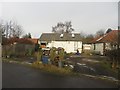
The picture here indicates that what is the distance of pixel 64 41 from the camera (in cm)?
5922

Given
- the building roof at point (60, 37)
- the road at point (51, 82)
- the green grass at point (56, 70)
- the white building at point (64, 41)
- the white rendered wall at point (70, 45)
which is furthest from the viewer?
the building roof at point (60, 37)

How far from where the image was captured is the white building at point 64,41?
191 feet

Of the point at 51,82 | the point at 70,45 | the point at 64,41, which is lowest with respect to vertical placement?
the point at 51,82

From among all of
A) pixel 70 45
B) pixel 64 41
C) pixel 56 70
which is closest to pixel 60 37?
pixel 64 41

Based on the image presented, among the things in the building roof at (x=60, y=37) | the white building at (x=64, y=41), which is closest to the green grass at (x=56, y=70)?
the white building at (x=64, y=41)

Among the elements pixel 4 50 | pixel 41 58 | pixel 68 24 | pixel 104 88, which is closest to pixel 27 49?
pixel 4 50

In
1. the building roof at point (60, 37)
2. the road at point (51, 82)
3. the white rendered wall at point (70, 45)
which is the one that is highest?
the building roof at point (60, 37)

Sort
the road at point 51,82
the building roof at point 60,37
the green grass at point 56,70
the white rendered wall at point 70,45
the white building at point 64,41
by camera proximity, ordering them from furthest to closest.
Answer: the building roof at point 60,37
the white building at point 64,41
the white rendered wall at point 70,45
the green grass at point 56,70
the road at point 51,82

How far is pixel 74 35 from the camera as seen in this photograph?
199 ft

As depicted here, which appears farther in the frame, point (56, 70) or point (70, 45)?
point (70, 45)

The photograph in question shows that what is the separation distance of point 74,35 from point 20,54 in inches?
1049

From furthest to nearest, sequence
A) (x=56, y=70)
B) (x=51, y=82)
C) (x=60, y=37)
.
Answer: (x=60, y=37) → (x=56, y=70) → (x=51, y=82)

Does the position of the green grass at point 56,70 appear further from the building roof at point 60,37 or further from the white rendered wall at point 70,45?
the building roof at point 60,37

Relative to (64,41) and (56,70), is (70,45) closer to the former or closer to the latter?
(64,41)
